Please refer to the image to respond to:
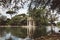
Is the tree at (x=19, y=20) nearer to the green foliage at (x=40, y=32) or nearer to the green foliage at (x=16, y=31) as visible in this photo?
the green foliage at (x=16, y=31)

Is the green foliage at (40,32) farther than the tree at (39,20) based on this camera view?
Yes

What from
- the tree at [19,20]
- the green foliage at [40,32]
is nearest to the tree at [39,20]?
the green foliage at [40,32]

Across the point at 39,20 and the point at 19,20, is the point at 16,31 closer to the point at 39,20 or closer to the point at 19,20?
the point at 19,20

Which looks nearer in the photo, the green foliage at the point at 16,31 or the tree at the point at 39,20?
the tree at the point at 39,20

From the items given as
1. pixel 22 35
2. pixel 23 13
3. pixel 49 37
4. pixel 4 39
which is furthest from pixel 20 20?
pixel 49 37

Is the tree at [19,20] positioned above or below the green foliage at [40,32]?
above

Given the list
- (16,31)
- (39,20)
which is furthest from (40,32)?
(16,31)

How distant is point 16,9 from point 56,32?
0.60 metres

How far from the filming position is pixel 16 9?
143 cm

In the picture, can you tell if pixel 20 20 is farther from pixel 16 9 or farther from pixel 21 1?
pixel 21 1

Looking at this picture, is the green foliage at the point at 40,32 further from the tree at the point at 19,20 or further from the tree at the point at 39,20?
the tree at the point at 19,20

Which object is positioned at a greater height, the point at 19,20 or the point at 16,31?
the point at 19,20

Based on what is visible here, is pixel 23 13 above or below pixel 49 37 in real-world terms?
above

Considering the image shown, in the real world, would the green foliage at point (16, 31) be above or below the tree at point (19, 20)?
below
